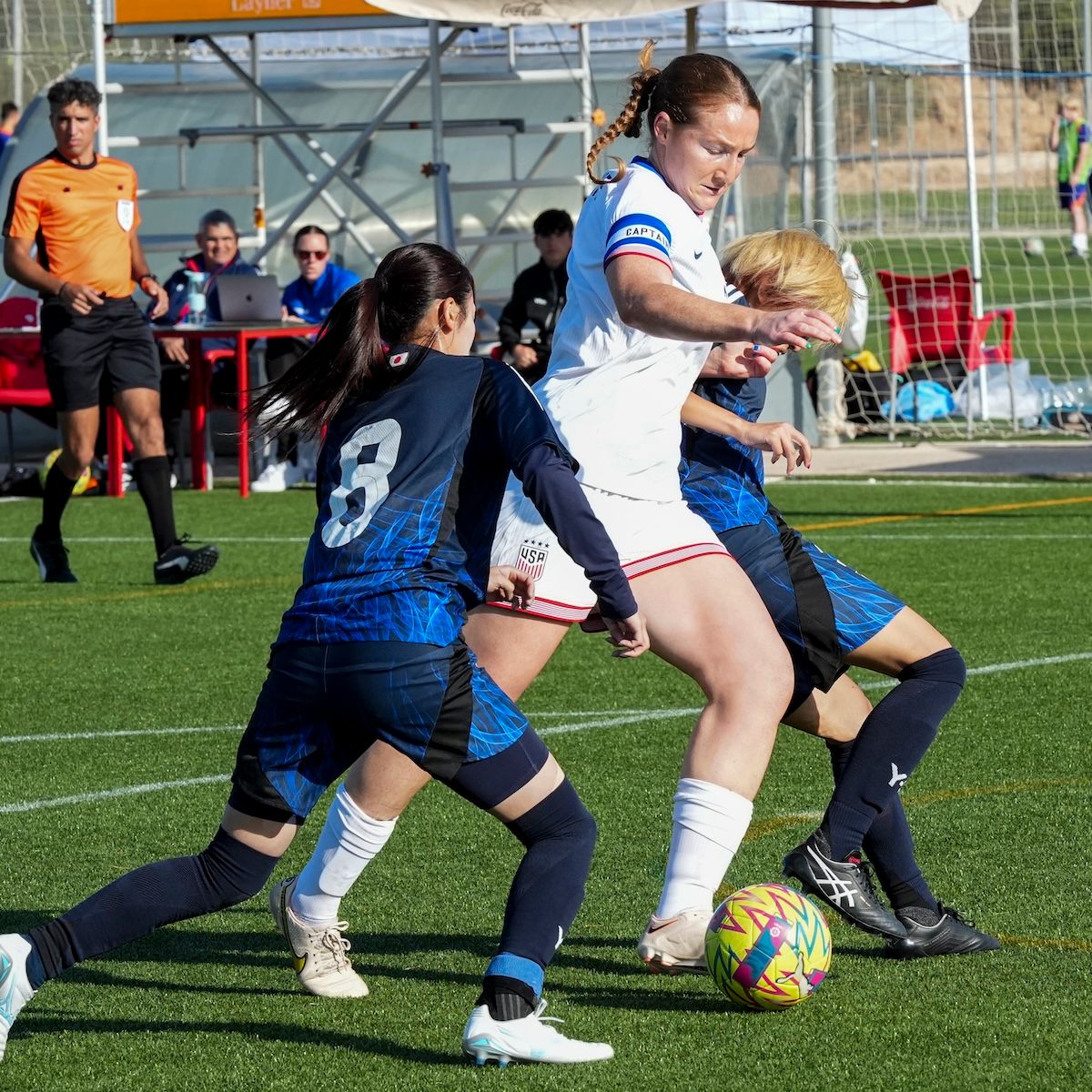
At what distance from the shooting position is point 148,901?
3.68 metres

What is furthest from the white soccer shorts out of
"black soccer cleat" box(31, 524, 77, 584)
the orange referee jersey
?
the orange referee jersey

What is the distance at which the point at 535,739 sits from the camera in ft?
12.0

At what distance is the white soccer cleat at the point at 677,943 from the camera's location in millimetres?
3949

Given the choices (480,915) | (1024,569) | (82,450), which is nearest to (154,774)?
(480,915)

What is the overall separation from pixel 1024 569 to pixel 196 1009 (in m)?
→ 6.61

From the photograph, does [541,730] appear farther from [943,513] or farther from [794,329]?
[943,513]

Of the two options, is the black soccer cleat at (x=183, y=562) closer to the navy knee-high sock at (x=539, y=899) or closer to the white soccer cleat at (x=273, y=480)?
the white soccer cleat at (x=273, y=480)

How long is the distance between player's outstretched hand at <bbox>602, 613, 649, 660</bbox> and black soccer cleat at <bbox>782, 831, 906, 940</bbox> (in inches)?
30.9

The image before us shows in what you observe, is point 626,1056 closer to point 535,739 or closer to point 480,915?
point 535,739

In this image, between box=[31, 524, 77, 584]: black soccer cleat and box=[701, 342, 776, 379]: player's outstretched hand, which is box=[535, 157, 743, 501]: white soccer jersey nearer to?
box=[701, 342, 776, 379]: player's outstretched hand

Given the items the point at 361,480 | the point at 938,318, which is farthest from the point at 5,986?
the point at 938,318

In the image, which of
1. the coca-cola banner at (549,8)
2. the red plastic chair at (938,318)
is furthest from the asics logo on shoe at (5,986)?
the red plastic chair at (938,318)

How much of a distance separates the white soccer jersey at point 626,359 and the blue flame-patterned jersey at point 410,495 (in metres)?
0.40

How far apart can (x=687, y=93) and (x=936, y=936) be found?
1.80 m
